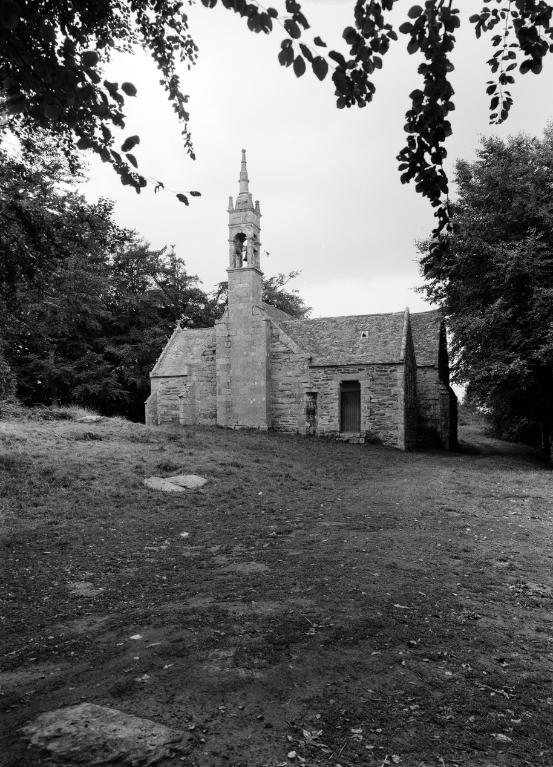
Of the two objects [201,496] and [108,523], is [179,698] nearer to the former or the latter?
[108,523]

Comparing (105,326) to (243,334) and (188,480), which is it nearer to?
(243,334)

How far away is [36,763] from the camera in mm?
3189

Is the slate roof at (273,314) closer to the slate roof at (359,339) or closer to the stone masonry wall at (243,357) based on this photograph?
the slate roof at (359,339)

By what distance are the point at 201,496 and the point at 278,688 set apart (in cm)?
898

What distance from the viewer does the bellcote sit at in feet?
94.0

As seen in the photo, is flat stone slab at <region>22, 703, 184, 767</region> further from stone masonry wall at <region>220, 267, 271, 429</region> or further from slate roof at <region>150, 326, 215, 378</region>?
slate roof at <region>150, 326, 215, 378</region>

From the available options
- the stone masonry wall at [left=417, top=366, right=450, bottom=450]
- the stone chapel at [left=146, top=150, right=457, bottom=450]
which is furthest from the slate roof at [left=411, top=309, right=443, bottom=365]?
the stone chapel at [left=146, top=150, right=457, bottom=450]

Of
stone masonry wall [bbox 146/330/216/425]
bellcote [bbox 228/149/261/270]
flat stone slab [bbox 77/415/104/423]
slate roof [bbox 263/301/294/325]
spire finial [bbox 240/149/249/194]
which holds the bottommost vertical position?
flat stone slab [bbox 77/415/104/423]

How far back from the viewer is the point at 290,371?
2858 centimetres

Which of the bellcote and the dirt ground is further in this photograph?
the bellcote

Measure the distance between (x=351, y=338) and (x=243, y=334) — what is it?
5.87 m

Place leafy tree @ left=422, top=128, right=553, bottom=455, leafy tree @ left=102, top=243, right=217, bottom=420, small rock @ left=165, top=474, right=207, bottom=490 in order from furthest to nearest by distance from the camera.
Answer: leafy tree @ left=102, top=243, right=217, bottom=420 → leafy tree @ left=422, top=128, right=553, bottom=455 → small rock @ left=165, top=474, right=207, bottom=490

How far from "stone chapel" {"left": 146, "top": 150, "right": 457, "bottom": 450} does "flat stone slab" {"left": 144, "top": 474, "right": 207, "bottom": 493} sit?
13.7m

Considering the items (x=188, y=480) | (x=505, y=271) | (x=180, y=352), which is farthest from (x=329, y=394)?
(x=188, y=480)
